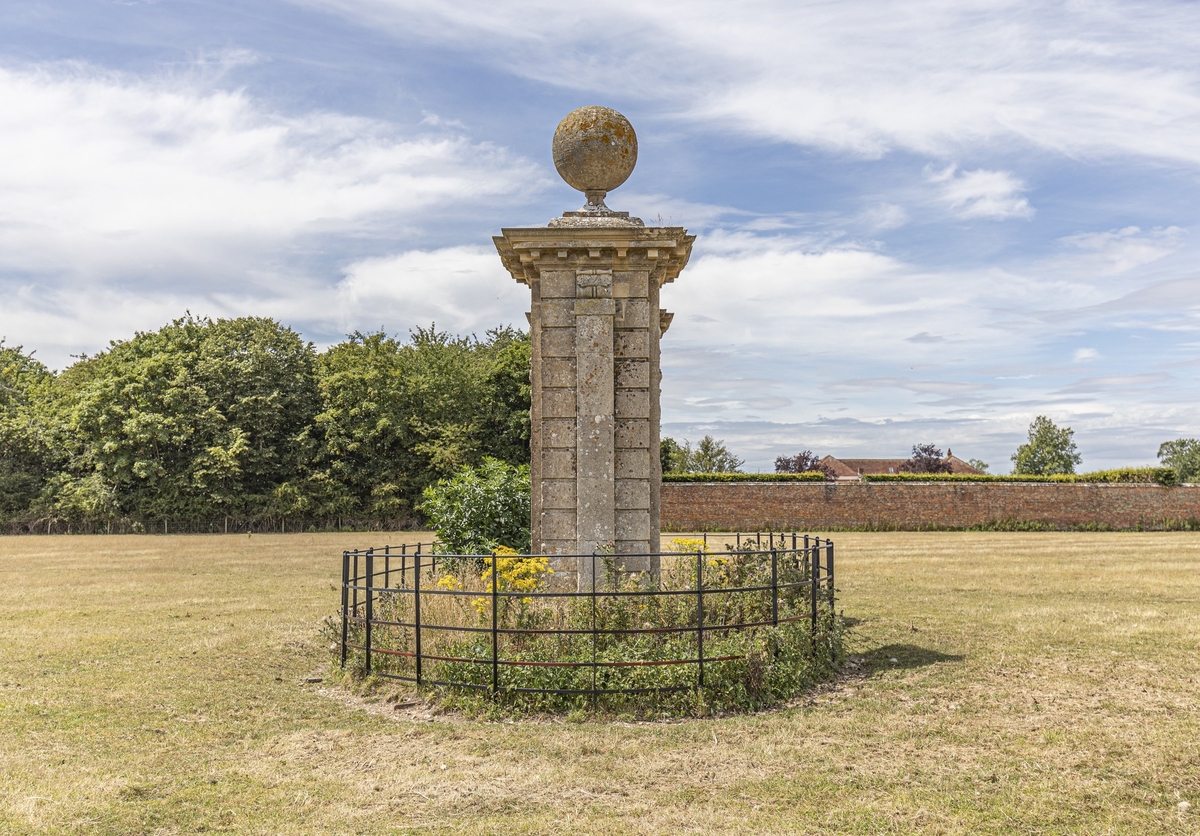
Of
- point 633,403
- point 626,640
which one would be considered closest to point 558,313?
point 633,403

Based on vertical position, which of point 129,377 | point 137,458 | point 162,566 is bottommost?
point 162,566

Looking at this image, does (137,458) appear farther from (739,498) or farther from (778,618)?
(778,618)

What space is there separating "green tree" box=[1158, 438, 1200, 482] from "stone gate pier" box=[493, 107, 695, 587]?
3622 inches

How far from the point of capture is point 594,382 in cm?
1011

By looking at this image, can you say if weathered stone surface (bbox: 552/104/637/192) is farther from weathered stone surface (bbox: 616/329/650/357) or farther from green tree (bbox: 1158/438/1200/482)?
green tree (bbox: 1158/438/1200/482)

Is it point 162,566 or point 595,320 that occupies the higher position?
point 595,320

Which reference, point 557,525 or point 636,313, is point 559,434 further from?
point 636,313

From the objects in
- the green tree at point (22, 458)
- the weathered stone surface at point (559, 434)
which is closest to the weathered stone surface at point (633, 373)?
the weathered stone surface at point (559, 434)

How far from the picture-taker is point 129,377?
1695 inches

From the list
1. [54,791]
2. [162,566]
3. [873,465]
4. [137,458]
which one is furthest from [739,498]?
[873,465]

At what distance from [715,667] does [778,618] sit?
1.15 m

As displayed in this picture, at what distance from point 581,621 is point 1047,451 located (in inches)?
2763

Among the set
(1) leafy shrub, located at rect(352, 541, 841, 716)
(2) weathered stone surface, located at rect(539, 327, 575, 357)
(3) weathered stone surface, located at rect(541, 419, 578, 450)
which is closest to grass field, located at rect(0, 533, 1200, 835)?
(1) leafy shrub, located at rect(352, 541, 841, 716)

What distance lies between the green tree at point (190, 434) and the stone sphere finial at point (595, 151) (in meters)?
33.8
